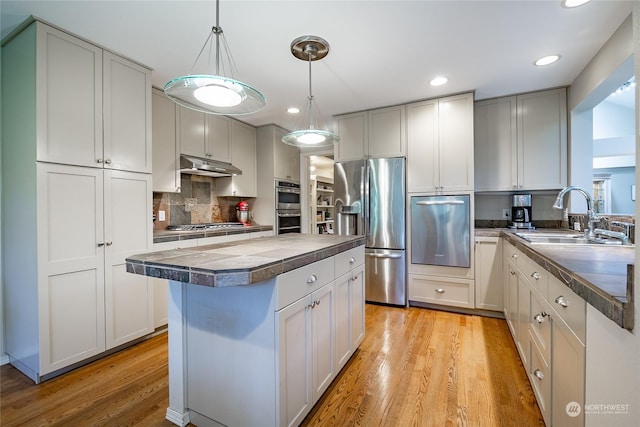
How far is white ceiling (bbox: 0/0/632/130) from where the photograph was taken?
1.78m

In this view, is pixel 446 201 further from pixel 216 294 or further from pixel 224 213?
pixel 224 213

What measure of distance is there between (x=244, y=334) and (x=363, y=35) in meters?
2.13

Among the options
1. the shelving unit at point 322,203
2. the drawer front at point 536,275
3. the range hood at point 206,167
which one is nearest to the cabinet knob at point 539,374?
the drawer front at point 536,275

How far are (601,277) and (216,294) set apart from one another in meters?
1.55

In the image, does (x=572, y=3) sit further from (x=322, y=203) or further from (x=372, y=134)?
(x=322, y=203)

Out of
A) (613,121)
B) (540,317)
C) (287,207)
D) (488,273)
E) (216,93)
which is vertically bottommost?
(488,273)

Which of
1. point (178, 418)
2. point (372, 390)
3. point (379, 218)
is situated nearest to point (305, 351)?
point (372, 390)

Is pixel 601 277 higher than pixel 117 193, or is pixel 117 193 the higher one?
pixel 117 193

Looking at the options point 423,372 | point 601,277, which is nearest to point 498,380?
point 423,372

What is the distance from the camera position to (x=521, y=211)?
3.35 metres

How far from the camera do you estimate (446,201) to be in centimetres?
315

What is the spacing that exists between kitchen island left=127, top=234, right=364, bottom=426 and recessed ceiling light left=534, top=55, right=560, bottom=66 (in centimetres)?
255

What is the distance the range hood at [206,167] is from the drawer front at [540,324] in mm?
3188

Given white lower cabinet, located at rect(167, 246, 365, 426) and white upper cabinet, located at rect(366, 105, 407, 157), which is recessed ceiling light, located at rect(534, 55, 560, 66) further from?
white lower cabinet, located at rect(167, 246, 365, 426)
